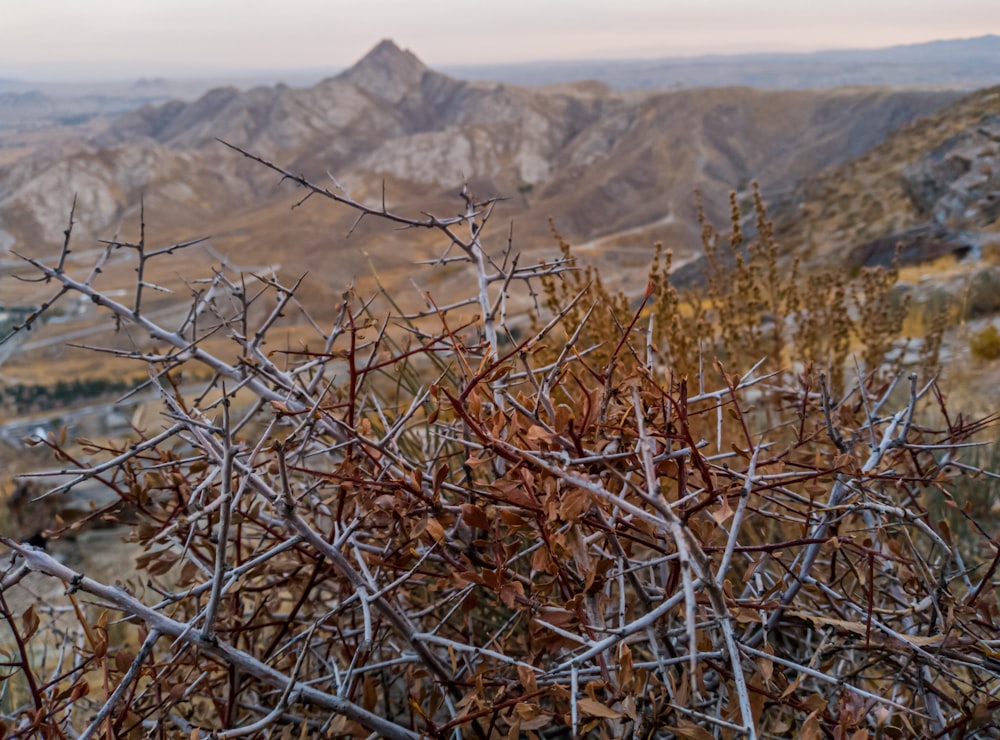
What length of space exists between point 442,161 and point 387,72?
43769 mm

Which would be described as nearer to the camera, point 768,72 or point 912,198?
point 912,198

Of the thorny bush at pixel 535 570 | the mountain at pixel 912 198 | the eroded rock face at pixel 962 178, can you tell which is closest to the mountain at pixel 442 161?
the mountain at pixel 912 198

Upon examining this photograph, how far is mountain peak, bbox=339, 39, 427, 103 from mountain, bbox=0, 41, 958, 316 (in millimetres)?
310

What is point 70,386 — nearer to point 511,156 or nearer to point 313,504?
point 313,504

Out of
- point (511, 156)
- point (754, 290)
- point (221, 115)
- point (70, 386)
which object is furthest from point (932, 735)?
point (221, 115)

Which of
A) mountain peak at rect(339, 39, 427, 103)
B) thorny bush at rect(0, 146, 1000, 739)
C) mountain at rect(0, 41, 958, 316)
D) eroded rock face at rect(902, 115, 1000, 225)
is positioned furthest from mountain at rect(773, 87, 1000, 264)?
mountain peak at rect(339, 39, 427, 103)

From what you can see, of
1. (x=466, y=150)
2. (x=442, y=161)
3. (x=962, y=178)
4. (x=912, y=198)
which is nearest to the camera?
(x=962, y=178)

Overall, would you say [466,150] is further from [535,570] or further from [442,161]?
[535,570]

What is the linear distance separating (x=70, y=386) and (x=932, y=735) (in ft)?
176

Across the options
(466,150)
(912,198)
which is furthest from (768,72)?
(912,198)

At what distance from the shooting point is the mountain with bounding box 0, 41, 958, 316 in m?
63.7

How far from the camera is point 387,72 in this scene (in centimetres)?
11944

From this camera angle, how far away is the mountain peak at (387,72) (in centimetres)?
11738

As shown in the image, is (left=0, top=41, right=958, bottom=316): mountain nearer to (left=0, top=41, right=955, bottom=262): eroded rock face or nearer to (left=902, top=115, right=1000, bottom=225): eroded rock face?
(left=0, top=41, right=955, bottom=262): eroded rock face
